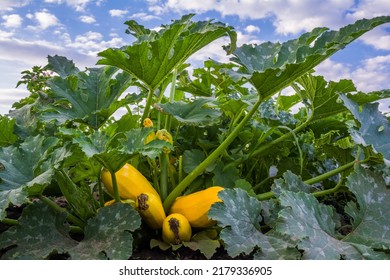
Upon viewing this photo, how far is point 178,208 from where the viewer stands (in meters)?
1.69

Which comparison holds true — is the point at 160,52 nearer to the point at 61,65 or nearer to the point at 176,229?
the point at 176,229

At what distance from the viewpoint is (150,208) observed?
1.60 meters

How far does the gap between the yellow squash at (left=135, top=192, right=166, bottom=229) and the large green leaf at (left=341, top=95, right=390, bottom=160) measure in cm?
71

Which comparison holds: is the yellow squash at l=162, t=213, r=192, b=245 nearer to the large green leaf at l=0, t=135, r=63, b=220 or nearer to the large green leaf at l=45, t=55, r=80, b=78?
the large green leaf at l=0, t=135, r=63, b=220

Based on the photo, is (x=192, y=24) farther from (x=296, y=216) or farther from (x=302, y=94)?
(x=296, y=216)

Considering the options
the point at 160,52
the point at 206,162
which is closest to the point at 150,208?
the point at 206,162

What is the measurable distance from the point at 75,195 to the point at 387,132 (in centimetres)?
110

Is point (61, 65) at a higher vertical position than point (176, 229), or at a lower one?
higher

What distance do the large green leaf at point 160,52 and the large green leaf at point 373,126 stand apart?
51cm

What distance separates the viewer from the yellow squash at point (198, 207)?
5.36 ft

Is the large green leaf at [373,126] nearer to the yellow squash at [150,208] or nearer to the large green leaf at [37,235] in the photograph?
the yellow squash at [150,208]

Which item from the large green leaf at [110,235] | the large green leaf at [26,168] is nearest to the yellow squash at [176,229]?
the large green leaf at [110,235]

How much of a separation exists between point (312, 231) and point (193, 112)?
60 cm

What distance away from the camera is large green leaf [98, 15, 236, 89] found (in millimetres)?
1521
